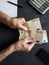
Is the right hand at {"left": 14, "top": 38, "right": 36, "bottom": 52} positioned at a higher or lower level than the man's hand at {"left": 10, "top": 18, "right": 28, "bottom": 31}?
lower

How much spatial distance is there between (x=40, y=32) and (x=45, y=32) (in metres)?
0.03

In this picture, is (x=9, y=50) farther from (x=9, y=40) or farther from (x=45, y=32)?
(x=45, y=32)

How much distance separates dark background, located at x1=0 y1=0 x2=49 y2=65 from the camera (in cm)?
114

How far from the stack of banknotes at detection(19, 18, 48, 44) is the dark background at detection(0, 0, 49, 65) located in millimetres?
29

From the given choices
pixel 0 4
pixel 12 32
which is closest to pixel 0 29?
pixel 12 32

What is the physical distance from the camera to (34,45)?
3.79 ft

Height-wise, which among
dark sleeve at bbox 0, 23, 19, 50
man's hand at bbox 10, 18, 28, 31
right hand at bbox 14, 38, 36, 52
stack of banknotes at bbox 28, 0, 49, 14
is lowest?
right hand at bbox 14, 38, 36, 52

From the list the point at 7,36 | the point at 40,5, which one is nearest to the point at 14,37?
the point at 7,36

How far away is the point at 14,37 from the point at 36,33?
134 millimetres

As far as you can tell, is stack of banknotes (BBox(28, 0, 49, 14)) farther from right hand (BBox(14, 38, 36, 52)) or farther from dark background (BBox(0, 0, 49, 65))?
right hand (BBox(14, 38, 36, 52))

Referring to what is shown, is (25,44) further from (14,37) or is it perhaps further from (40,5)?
(40,5)

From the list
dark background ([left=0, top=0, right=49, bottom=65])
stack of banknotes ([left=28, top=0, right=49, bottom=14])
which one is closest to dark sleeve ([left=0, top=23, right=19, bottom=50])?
dark background ([left=0, top=0, right=49, bottom=65])

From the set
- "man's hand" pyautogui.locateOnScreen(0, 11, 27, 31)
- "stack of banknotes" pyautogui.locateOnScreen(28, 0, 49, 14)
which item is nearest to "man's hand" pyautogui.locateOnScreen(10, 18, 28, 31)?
"man's hand" pyautogui.locateOnScreen(0, 11, 27, 31)

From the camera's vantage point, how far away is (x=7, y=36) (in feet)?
3.91
